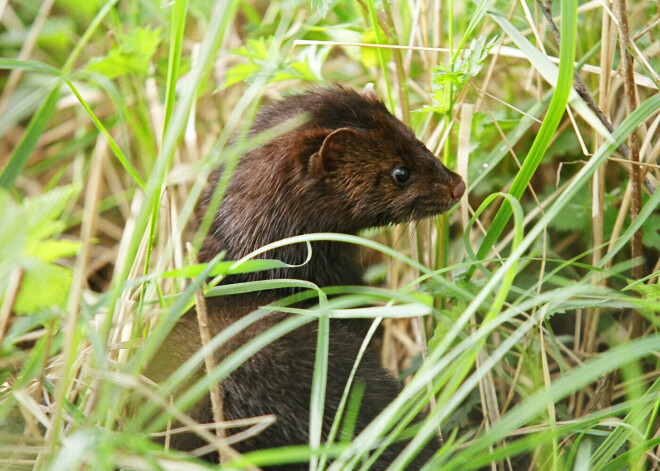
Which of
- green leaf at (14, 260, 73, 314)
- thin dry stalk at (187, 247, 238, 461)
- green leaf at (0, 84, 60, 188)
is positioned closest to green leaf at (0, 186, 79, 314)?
green leaf at (14, 260, 73, 314)

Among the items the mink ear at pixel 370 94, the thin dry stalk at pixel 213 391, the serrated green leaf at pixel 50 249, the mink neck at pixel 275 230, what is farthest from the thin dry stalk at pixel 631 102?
the serrated green leaf at pixel 50 249

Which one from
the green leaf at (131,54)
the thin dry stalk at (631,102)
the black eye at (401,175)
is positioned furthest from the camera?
the green leaf at (131,54)

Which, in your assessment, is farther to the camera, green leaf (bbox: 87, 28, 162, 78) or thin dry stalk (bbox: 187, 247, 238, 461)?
green leaf (bbox: 87, 28, 162, 78)

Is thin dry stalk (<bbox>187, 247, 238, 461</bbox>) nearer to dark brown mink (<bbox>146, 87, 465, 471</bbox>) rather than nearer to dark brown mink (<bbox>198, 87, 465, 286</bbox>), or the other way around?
dark brown mink (<bbox>146, 87, 465, 471</bbox>)

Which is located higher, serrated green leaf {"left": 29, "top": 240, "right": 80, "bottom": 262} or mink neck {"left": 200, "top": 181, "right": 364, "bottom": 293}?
serrated green leaf {"left": 29, "top": 240, "right": 80, "bottom": 262}

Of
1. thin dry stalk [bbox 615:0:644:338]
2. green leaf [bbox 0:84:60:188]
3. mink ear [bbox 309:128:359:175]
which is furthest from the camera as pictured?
mink ear [bbox 309:128:359:175]

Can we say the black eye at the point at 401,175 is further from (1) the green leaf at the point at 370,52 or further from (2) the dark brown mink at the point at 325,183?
(1) the green leaf at the point at 370,52

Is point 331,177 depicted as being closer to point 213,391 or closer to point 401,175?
point 401,175
